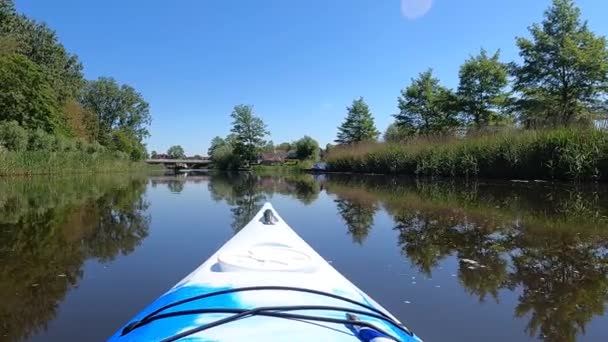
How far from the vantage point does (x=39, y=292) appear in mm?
3375

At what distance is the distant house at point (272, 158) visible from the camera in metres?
67.7

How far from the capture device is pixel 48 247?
5.04m

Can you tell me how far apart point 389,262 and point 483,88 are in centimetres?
2435

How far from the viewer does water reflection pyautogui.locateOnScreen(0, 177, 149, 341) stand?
301 cm

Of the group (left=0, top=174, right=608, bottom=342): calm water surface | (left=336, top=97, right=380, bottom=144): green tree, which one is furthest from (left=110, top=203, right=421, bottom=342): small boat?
(left=336, top=97, right=380, bottom=144): green tree

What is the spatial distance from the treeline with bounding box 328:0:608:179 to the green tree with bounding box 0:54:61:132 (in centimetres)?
2172

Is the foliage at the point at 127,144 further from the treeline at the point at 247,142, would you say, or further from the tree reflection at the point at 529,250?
the tree reflection at the point at 529,250

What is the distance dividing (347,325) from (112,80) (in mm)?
61730

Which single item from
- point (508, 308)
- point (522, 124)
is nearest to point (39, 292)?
point (508, 308)

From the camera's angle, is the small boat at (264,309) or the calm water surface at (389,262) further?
the calm water surface at (389,262)

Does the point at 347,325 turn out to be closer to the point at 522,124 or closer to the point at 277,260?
the point at 277,260

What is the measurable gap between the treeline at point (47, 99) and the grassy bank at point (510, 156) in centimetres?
2138

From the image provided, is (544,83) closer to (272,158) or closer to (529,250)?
(529,250)

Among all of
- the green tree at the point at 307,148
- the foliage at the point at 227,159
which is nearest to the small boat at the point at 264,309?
the green tree at the point at 307,148
